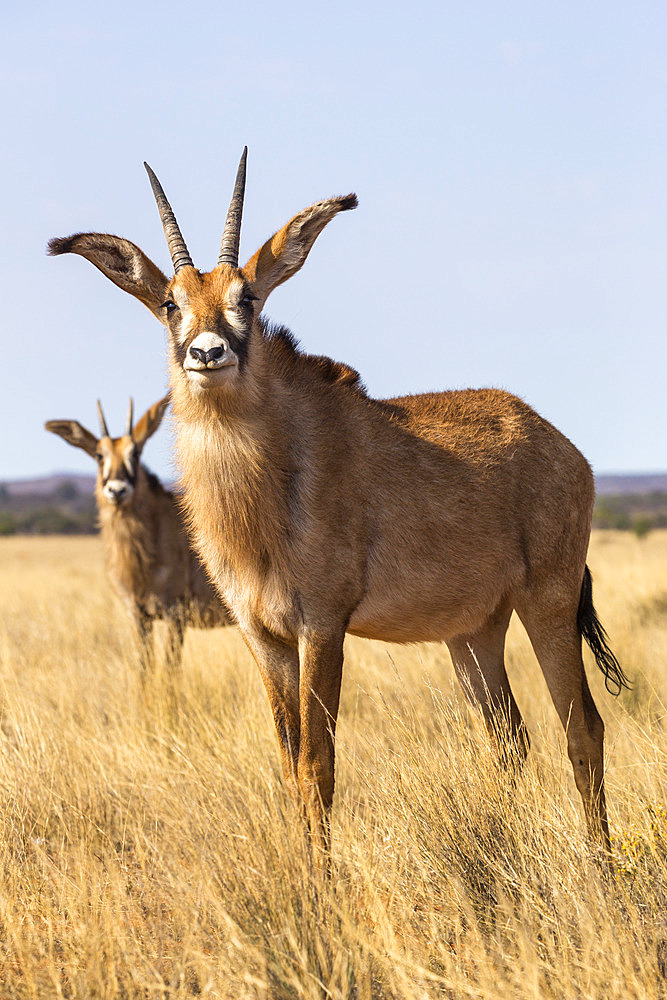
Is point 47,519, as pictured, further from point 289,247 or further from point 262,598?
point 262,598

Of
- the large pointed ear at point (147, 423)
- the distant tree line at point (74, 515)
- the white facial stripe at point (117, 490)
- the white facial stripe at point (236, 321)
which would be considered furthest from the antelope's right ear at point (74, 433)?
the white facial stripe at point (236, 321)

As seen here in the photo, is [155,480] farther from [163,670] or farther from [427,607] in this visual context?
[427,607]

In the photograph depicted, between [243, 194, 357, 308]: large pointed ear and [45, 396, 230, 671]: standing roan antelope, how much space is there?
516cm

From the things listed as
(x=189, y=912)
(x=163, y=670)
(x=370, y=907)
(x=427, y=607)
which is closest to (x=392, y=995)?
(x=370, y=907)

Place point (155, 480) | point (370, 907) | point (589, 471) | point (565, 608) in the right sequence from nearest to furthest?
point (370, 907) → point (565, 608) → point (589, 471) → point (155, 480)

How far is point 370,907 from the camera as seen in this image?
144 inches

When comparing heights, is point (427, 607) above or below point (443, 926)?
above

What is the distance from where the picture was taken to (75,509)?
88125mm

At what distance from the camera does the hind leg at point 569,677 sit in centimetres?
505

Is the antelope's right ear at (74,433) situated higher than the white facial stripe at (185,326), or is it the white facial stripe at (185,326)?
the white facial stripe at (185,326)

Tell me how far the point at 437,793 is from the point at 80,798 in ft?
7.25

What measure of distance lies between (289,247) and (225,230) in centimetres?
31

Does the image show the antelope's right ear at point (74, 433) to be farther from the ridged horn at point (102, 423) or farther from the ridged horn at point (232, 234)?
the ridged horn at point (232, 234)

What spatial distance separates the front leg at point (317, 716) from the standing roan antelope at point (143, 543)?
17.1ft
